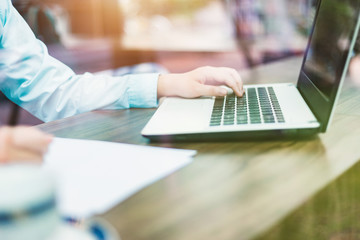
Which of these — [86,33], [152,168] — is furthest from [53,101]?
[86,33]

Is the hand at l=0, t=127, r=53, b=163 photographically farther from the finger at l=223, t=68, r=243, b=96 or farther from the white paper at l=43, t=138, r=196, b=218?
the finger at l=223, t=68, r=243, b=96

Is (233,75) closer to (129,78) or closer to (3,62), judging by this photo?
(129,78)

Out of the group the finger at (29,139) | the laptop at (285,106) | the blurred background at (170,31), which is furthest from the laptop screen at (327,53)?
the blurred background at (170,31)

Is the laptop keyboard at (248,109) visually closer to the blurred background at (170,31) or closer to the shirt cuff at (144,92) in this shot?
the shirt cuff at (144,92)

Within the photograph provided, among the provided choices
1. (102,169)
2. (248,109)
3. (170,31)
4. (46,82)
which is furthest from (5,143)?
(170,31)

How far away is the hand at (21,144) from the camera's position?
1.49ft

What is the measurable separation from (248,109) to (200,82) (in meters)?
0.20

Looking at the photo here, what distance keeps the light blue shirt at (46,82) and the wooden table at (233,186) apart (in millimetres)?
209

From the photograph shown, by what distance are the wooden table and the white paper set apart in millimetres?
18

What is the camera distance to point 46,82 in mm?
974

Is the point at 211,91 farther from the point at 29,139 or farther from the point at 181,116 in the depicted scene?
the point at 29,139

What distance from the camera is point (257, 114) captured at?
2.15 ft

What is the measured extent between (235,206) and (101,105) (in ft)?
1.90

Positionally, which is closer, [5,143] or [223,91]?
[5,143]
